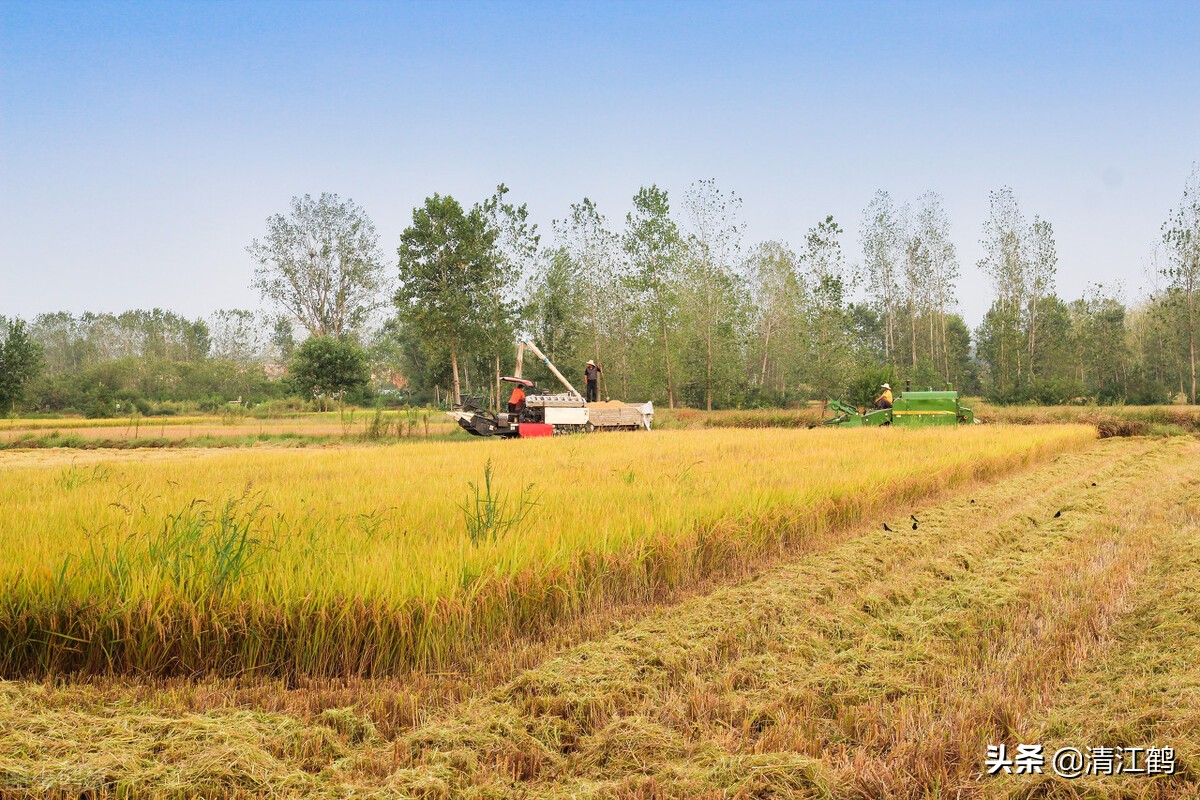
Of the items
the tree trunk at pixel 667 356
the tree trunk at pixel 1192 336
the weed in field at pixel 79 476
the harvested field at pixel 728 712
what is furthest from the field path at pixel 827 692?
the tree trunk at pixel 1192 336

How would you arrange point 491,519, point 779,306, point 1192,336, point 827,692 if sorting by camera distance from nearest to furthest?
point 827,692
point 491,519
point 1192,336
point 779,306

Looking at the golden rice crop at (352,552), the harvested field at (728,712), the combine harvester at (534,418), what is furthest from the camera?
the combine harvester at (534,418)

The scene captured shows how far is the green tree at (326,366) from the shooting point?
116ft

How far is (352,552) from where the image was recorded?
3803 millimetres

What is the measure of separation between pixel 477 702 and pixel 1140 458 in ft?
44.7

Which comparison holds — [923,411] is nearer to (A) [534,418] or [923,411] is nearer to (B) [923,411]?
(B) [923,411]

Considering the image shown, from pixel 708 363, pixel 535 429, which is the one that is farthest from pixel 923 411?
pixel 708 363

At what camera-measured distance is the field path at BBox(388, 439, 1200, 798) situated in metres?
2.27

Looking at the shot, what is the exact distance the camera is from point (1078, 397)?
30.7 m

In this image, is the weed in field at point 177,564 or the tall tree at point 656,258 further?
the tall tree at point 656,258

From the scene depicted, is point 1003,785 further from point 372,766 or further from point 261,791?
point 261,791

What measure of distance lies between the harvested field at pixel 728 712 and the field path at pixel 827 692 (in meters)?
0.01

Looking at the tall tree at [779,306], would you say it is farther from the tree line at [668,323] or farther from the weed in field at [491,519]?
the weed in field at [491,519]

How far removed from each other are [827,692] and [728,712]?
52 cm
